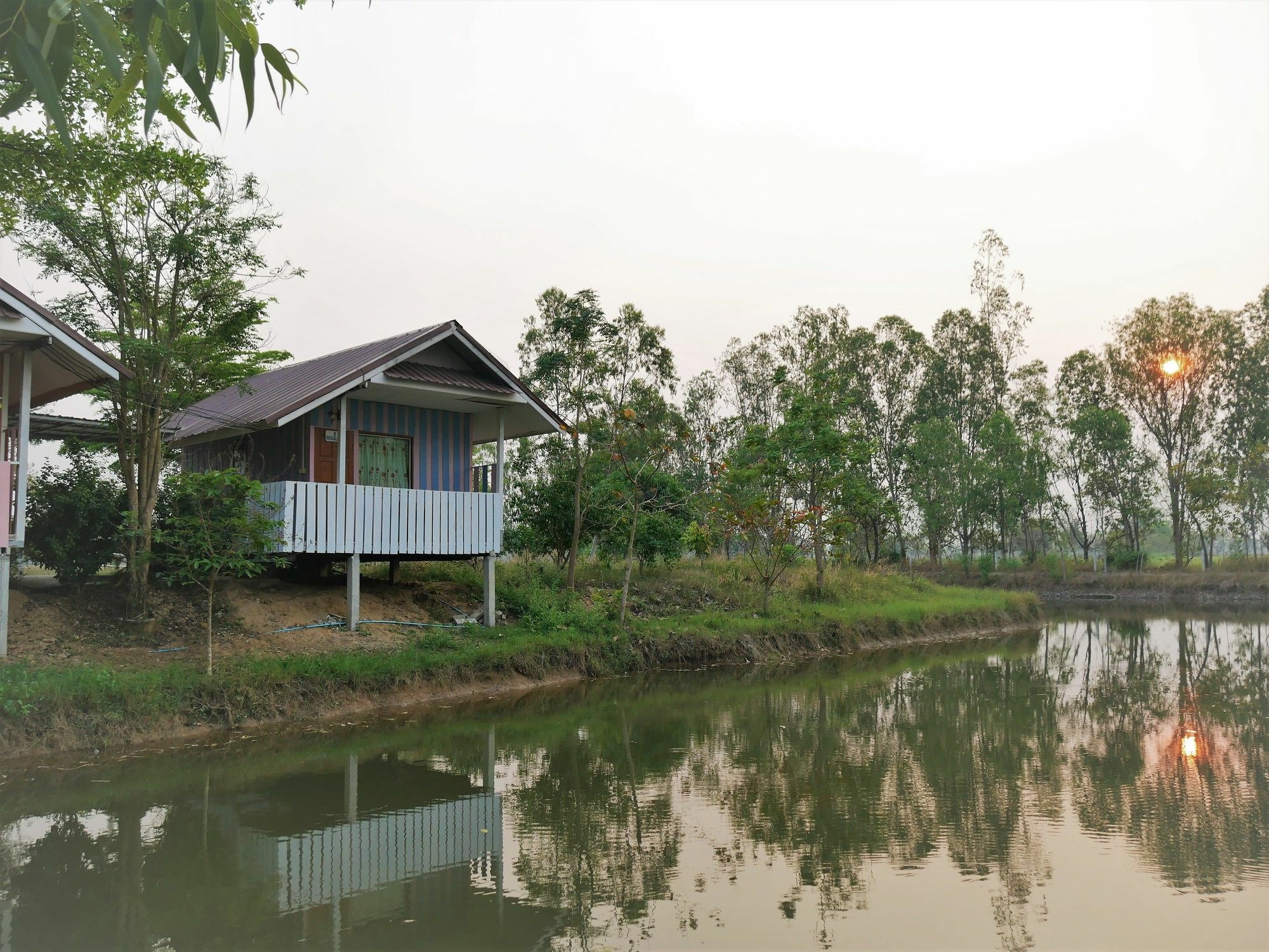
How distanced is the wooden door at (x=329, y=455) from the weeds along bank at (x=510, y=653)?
2945mm

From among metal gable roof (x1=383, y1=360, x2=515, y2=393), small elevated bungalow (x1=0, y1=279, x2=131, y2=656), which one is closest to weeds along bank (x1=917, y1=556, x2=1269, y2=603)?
metal gable roof (x1=383, y1=360, x2=515, y2=393)

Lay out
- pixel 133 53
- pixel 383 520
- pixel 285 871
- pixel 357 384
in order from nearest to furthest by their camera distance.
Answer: pixel 133 53 < pixel 285 871 < pixel 357 384 < pixel 383 520

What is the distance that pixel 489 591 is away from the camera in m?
15.4

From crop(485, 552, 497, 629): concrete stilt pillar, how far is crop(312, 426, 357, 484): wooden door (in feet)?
8.65

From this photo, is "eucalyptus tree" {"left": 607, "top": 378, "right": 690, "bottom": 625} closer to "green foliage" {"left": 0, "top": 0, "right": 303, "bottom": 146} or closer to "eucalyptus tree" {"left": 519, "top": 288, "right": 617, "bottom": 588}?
"eucalyptus tree" {"left": 519, "top": 288, "right": 617, "bottom": 588}

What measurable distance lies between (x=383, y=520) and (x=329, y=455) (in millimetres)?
1683

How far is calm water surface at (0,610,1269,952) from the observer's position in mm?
5023

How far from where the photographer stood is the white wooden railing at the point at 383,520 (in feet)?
42.4

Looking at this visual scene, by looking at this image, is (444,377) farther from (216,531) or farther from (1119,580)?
(1119,580)

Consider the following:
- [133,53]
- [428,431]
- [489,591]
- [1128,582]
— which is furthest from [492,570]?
[1128,582]

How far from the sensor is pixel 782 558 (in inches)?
795

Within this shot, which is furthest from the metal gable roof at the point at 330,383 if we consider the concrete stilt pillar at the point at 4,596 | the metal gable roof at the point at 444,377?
the concrete stilt pillar at the point at 4,596

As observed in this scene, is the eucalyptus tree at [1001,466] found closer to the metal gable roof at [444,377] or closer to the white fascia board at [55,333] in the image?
the metal gable roof at [444,377]

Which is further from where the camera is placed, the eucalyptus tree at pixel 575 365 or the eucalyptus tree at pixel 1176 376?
the eucalyptus tree at pixel 1176 376
